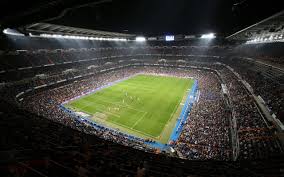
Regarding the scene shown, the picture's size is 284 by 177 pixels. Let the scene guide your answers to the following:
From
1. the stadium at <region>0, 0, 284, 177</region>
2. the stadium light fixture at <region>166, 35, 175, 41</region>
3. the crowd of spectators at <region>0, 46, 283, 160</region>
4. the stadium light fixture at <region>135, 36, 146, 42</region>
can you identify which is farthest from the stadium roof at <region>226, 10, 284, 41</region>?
the stadium light fixture at <region>135, 36, 146, 42</region>

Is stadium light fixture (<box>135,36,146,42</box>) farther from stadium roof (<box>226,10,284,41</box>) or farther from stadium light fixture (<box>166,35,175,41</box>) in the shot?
stadium roof (<box>226,10,284,41</box>)

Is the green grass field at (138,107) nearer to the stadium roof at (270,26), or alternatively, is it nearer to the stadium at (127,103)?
the stadium at (127,103)

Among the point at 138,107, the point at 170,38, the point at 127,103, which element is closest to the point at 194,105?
the point at 138,107

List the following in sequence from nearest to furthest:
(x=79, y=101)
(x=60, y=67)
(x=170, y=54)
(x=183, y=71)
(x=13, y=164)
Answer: (x=13, y=164) → (x=79, y=101) → (x=60, y=67) → (x=183, y=71) → (x=170, y=54)

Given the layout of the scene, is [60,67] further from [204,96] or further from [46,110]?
[204,96]

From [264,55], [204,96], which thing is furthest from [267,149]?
[264,55]

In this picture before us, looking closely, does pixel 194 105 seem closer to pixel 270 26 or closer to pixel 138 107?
pixel 138 107
